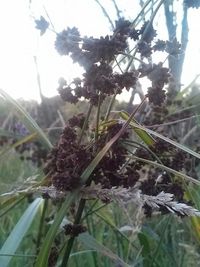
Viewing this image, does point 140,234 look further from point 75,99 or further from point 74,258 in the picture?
point 75,99

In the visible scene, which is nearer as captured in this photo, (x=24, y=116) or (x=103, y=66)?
(x=103, y=66)

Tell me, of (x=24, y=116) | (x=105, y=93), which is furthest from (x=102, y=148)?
(x=24, y=116)

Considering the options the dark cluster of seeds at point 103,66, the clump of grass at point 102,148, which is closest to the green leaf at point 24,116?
the clump of grass at point 102,148

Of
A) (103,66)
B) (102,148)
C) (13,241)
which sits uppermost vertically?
(103,66)

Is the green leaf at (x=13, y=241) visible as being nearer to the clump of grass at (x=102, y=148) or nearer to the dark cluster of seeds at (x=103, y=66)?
the clump of grass at (x=102, y=148)

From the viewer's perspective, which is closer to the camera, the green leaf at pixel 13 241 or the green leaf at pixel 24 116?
the green leaf at pixel 13 241

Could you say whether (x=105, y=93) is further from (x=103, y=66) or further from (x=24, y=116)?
(x=24, y=116)

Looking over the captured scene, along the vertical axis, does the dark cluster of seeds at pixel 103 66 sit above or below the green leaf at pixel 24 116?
above

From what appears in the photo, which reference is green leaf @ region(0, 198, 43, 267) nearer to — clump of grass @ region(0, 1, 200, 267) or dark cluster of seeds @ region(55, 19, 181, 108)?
clump of grass @ region(0, 1, 200, 267)

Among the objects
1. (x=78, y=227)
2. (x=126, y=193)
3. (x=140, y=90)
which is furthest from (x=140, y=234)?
(x=140, y=90)

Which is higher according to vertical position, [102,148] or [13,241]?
[102,148]

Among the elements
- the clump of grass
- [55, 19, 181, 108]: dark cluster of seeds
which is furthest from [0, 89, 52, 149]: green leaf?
[55, 19, 181, 108]: dark cluster of seeds
